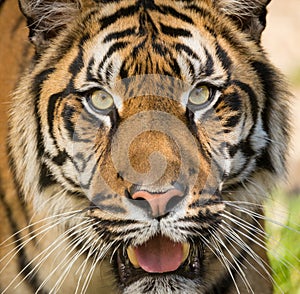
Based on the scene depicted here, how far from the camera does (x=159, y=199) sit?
7.58ft

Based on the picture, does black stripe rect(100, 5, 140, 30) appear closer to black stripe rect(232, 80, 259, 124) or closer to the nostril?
black stripe rect(232, 80, 259, 124)

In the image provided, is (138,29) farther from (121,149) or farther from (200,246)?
(200,246)

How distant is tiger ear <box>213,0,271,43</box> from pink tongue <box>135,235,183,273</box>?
725mm

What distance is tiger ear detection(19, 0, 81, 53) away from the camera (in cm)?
275

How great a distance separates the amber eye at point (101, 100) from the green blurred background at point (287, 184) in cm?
63

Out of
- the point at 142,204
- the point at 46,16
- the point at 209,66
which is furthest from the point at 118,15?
the point at 142,204

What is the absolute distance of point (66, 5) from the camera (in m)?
2.77

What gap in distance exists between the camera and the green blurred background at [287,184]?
→ 322 cm

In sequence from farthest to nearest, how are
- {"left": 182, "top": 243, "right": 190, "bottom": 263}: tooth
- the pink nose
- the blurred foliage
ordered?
the blurred foliage, {"left": 182, "top": 243, "right": 190, "bottom": 263}: tooth, the pink nose

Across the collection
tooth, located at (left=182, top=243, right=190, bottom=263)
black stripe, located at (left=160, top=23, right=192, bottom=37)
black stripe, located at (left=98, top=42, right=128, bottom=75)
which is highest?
black stripe, located at (left=160, top=23, right=192, bottom=37)

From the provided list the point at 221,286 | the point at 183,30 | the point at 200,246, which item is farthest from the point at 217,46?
the point at 221,286

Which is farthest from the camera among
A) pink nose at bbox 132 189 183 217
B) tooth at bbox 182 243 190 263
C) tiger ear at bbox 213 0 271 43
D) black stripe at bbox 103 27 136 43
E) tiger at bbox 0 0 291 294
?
tiger ear at bbox 213 0 271 43

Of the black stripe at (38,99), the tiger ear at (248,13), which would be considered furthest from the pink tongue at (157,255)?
the tiger ear at (248,13)

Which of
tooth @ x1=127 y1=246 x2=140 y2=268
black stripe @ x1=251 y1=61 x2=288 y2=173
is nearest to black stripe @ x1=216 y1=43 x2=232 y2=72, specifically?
black stripe @ x1=251 y1=61 x2=288 y2=173
